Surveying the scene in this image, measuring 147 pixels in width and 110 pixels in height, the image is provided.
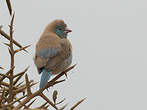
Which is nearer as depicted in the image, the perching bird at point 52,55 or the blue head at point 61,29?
the perching bird at point 52,55

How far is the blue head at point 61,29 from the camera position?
439cm

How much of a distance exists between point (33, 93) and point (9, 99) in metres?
0.14

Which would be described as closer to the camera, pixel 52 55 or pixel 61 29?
pixel 52 55

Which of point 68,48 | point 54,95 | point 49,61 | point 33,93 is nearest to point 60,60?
point 49,61

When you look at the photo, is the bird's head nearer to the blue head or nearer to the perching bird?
the blue head

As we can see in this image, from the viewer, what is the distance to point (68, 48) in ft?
11.9

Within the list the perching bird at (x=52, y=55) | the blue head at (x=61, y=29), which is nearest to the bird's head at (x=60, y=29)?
the blue head at (x=61, y=29)

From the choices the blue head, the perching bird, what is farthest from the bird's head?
the perching bird

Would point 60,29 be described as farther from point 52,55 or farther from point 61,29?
point 52,55

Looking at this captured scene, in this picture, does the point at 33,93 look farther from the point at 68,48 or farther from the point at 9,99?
the point at 68,48

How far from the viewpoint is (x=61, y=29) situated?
14.5 ft

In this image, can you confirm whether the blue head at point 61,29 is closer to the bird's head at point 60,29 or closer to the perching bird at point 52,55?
the bird's head at point 60,29

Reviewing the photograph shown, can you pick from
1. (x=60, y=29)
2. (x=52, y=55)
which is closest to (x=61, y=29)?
(x=60, y=29)

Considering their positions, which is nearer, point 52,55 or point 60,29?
point 52,55
